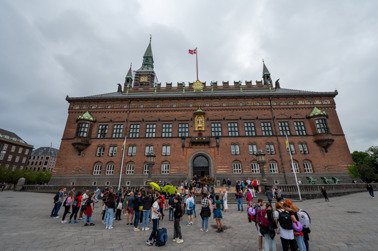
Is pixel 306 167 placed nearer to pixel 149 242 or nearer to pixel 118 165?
pixel 149 242

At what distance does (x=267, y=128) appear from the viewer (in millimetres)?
32750

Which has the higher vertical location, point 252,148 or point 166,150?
point 252,148

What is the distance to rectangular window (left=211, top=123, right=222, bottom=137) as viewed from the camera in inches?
1284

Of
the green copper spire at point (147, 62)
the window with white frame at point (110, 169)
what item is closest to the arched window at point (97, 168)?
the window with white frame at point (110, 169)

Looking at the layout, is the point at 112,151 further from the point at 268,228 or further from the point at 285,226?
the point at 285,226

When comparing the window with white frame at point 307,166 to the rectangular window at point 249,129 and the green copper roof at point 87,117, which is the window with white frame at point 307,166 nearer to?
the rectangular window at point 249,129

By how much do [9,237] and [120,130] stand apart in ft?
91.7

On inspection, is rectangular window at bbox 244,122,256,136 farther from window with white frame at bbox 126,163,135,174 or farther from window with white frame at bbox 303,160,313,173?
window with white frame at bbox 126,163,135,174

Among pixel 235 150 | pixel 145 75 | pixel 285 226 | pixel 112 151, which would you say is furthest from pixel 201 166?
pixel 145 75

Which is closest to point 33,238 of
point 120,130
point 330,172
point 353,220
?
point 353,220

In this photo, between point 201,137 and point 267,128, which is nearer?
point 201,137

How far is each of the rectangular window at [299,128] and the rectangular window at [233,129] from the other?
11522mm

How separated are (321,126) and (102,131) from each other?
43049mm

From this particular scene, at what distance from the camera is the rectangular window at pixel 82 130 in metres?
32.1
